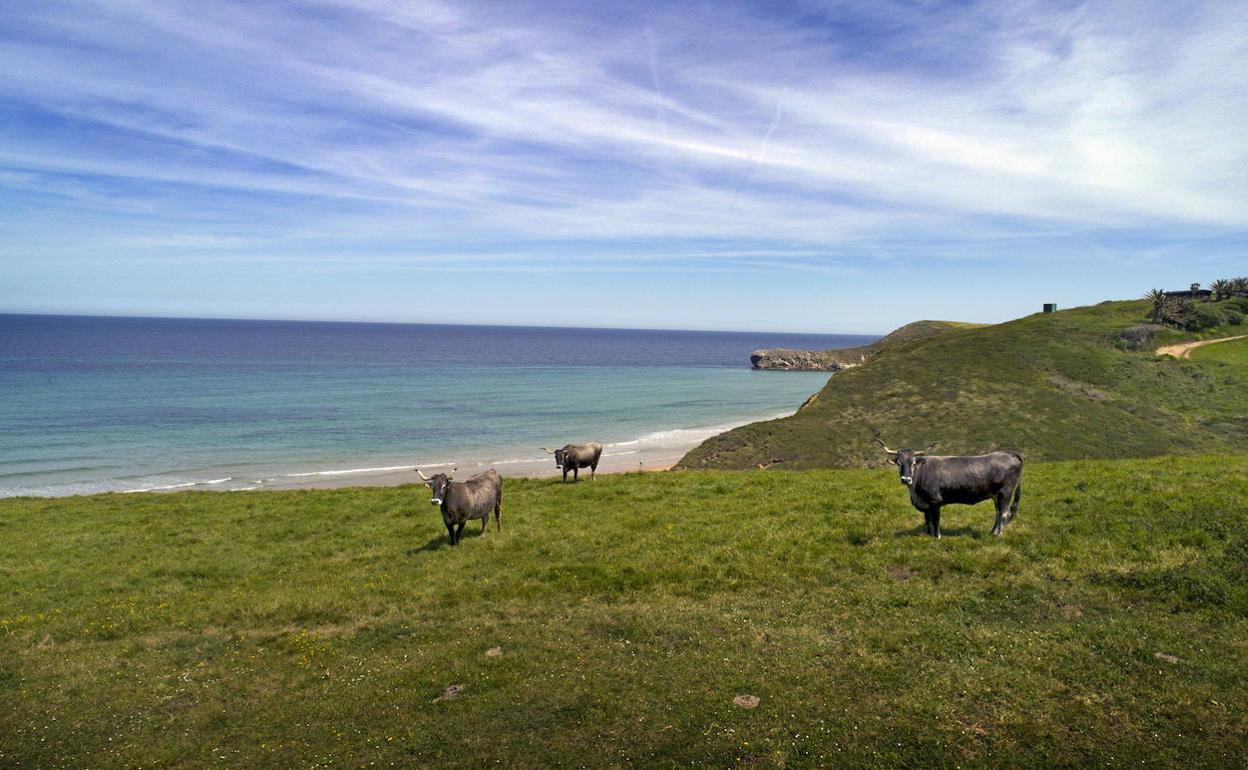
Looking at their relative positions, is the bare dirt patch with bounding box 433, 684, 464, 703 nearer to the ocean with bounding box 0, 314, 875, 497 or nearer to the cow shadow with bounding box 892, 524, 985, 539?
the cow shadow with bounding box 892, 524, 985, 539

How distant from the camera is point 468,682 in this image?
12.4 m

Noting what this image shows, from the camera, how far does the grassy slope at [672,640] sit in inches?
406

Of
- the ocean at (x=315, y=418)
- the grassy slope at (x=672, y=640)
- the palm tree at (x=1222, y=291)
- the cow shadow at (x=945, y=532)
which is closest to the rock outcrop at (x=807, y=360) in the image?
the ocean at (x=315, y=418)

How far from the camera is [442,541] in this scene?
2100 centimetres

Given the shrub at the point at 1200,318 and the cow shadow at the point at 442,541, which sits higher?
the shrub at the point at 1200,318

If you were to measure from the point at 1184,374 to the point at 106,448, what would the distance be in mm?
88771

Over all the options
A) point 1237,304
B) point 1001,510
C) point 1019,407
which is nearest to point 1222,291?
point 1237,304

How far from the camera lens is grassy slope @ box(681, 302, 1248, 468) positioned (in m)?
41.6

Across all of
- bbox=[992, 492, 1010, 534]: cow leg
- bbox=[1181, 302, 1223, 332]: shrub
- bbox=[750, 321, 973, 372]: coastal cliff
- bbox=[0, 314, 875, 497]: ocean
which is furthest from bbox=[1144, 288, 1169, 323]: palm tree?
bbox=[750, 321, 973, 372]: coastal cliff

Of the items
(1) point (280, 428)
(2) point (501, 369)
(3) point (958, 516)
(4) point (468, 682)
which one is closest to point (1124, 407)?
(3) point (958, 516)

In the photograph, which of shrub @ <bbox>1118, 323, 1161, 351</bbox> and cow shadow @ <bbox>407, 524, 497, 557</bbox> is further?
shrub @ <bbox>1118, 323, 1161, 351</bbox>

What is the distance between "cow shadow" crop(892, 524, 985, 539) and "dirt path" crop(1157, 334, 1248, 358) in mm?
54254

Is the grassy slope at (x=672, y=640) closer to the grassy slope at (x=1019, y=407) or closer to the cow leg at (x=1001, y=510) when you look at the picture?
the cow leg at (x=1001, y=510)

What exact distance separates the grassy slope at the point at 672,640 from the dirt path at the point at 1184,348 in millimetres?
45134
